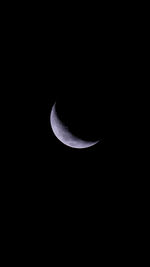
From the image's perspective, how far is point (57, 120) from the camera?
361cm

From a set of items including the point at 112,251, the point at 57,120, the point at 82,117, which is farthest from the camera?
the point at 112,251

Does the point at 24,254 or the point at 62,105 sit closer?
the point at 62,105

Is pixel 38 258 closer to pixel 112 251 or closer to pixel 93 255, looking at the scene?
pixel 93 255

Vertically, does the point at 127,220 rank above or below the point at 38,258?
above

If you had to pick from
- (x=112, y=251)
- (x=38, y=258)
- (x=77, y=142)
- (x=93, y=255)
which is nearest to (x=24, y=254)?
(x=38, y=258)

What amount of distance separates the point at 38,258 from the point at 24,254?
45 cm

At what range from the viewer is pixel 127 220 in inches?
286

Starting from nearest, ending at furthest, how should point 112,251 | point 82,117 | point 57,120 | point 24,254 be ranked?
1. point 82,117
2. point 57,120
3. point 24,254
4. point 112,251

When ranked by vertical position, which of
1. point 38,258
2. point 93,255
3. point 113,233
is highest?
point 113,233

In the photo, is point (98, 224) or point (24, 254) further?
point (98, 224)

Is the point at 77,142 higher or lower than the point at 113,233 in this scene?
lower

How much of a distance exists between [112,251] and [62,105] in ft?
20.0

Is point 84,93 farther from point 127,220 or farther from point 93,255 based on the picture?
point 93,255

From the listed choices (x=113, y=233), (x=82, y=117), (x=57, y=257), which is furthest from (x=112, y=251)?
(x=82, y=117)
